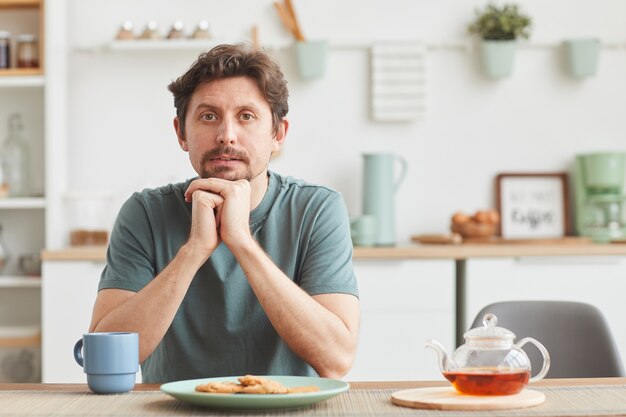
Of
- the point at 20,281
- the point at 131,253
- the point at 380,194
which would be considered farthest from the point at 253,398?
the point at 20,281

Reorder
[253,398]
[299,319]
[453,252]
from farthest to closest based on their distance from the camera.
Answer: [453,252]
[299,319]
[253,398]

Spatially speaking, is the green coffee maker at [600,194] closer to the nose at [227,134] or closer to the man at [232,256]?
the man at [232,256]

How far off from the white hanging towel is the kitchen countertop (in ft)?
2.30

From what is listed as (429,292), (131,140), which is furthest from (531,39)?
(131,140)

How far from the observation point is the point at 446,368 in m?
1.47

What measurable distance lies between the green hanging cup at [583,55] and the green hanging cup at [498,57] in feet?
0.79

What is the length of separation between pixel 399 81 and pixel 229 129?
2.15m

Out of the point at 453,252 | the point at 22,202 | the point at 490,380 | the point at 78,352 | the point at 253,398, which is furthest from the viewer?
the point at 22,202

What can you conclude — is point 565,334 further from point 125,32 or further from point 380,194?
point 125,32

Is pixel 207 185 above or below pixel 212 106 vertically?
below

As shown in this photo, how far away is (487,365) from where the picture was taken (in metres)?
1.45

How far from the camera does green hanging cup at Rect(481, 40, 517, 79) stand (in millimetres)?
3969

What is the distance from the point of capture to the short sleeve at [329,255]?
1.95 metres

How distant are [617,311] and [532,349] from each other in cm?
155
